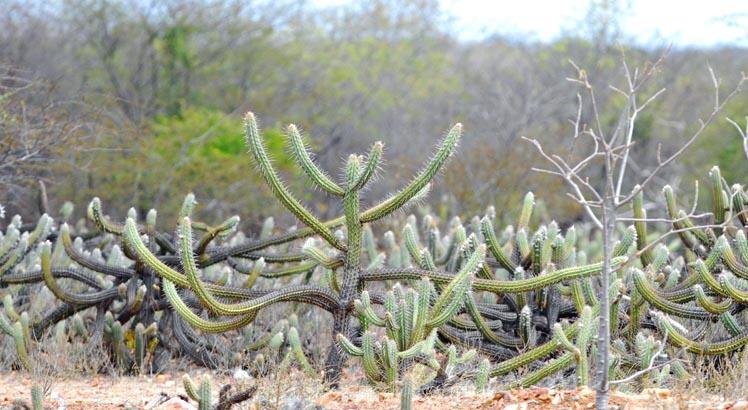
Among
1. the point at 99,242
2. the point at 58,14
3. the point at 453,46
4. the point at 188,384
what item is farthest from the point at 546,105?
the point at 188,384

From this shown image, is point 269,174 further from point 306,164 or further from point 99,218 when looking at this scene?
point 99,218

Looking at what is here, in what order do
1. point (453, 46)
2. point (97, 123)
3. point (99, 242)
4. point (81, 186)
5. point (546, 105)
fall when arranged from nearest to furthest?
point (99, 242), point (97, 123), point (81, 186), point (546, 105), point (453, 46)

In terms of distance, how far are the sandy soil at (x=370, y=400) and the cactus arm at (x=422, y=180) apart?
44.0 inches

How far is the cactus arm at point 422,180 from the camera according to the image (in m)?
7.16

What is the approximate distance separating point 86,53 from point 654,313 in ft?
56.5

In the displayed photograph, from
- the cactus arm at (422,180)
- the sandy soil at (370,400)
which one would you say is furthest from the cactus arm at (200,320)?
the cactus arm at (422,180)

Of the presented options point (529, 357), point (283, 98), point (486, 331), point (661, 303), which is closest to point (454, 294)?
point (529, 357)

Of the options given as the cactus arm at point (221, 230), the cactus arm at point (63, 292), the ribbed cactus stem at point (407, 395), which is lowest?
the ribbed cactus stem at point (407, 395)

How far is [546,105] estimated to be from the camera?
26.1 meters

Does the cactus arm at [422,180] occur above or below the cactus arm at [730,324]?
above

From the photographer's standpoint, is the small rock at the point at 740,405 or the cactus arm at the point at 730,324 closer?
the small rock at the point at 740,405

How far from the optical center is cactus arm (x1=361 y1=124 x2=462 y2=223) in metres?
7.16

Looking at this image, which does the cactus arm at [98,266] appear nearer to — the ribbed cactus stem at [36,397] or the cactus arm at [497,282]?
the cactus arm at [497,282]

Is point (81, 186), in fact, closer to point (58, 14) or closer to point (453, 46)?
point (58, 14)
